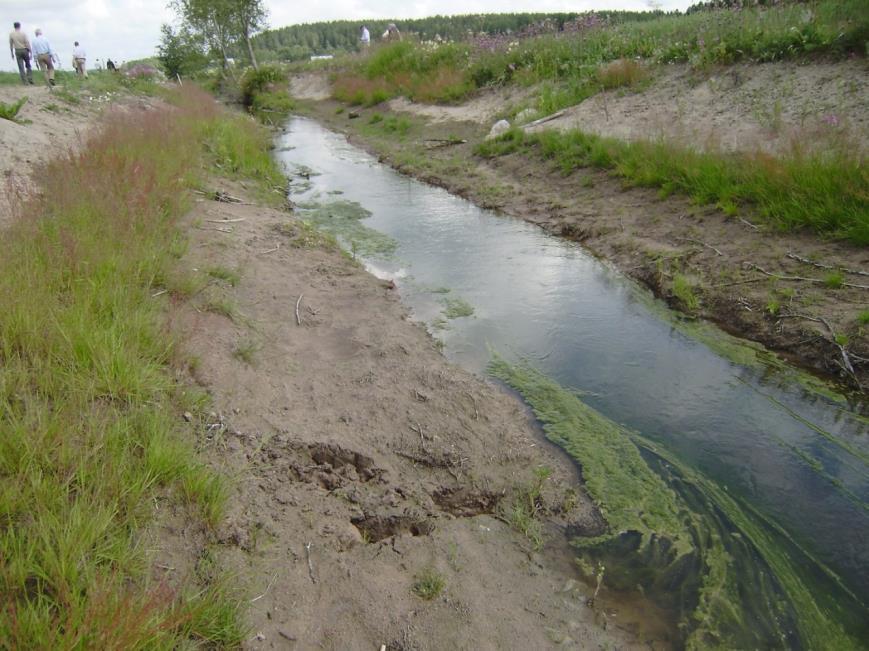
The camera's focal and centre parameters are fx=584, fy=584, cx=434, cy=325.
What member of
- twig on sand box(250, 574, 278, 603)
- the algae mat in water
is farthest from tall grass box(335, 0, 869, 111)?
twig on sand box(250, 574, 278, 603)

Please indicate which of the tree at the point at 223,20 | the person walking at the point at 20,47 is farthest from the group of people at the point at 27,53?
the tree at the point at 223,20

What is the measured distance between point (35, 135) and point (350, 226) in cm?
451

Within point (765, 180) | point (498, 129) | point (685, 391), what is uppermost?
point (498, 129)

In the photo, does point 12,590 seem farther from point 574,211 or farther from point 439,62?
point 439,62

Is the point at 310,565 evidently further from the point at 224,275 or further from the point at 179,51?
the point at 179,51

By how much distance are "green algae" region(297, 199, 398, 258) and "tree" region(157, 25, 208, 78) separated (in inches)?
1389

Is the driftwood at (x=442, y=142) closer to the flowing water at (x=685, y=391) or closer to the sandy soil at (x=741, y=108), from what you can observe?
the sandy soil at (x=741, y=108)

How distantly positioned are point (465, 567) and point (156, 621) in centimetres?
152

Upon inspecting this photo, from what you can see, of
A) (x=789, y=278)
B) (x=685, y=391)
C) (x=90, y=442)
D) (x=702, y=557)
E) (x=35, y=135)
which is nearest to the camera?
(x=90, y=442)

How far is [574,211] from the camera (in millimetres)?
9070

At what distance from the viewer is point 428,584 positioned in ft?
9.20

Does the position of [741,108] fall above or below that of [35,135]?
below

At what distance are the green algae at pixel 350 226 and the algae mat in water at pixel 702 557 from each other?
4.71 meters

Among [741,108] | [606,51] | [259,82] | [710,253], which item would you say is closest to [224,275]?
[710,253]
